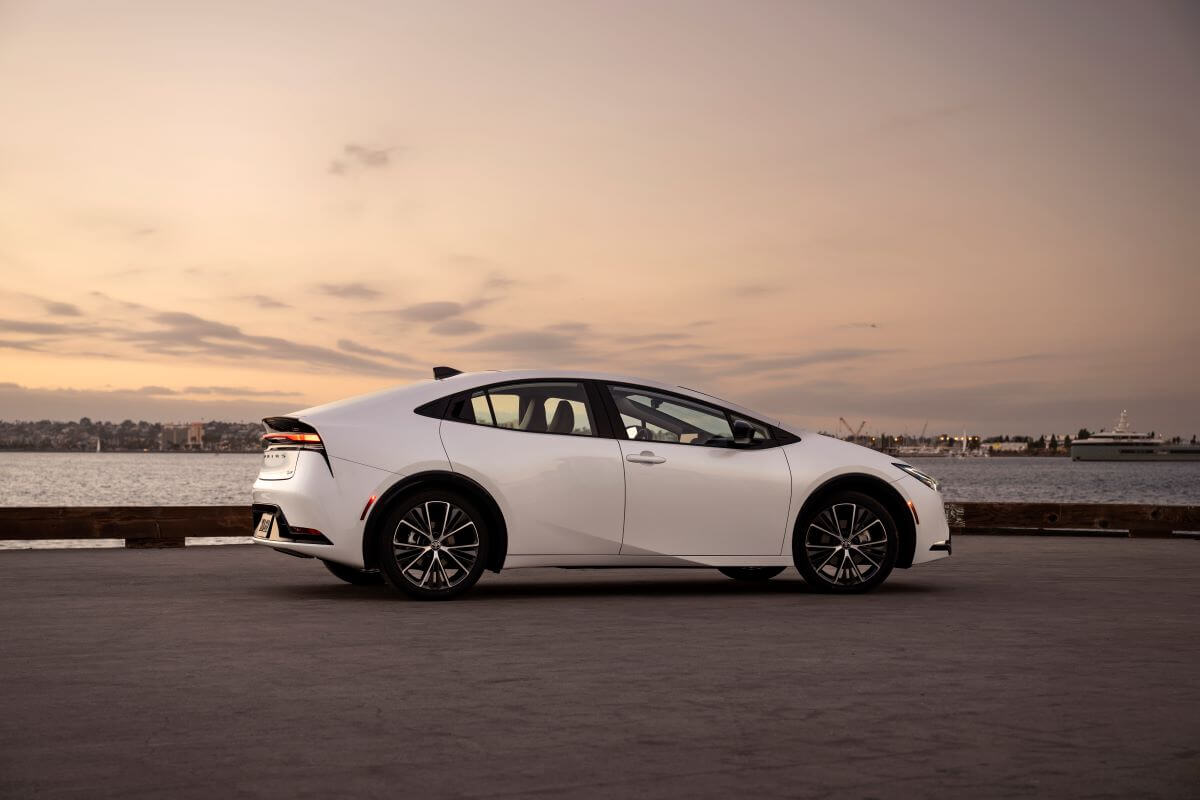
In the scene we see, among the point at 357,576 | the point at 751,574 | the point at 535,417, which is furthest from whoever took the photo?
the point at 751,574

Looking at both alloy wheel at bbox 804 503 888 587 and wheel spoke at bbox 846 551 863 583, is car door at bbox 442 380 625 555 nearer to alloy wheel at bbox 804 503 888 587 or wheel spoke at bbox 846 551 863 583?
alloy wheel at bbox 804 503 888 587

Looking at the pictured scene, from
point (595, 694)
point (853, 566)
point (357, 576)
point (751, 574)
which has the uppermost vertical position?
point (853, 566)

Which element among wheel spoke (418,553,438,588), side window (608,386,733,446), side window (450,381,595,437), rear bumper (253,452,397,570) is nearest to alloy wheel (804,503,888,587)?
side window (608,386,733,446)

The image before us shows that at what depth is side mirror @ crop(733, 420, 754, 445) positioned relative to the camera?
1016 cm

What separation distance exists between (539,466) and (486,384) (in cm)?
77

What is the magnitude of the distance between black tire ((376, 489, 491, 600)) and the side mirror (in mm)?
2086

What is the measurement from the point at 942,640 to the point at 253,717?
4.17 m

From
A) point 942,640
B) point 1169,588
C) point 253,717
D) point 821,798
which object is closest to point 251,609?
point 253,717

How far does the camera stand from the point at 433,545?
9664 millimetres

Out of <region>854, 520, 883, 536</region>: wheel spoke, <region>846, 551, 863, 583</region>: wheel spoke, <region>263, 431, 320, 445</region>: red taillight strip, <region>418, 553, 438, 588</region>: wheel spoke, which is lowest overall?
<region>418, 553, 438, 588</region>: wheel spoke

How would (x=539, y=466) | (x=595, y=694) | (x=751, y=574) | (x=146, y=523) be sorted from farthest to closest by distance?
(x=146, y=523), (x=751, y=574), (x=539, y=466), (x=595, y=694)

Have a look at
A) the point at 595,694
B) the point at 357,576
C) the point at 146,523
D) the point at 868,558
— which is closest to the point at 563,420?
the point at 357,576

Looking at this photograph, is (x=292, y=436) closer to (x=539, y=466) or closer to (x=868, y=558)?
(x=539, y=466)

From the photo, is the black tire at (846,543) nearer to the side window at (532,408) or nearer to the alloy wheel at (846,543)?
the alloy wheel at (846,543)
